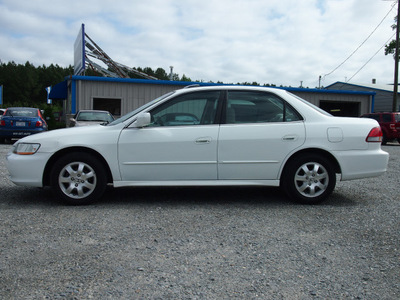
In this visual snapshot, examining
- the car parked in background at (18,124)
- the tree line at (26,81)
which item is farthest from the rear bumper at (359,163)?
the tree line at (26,81)

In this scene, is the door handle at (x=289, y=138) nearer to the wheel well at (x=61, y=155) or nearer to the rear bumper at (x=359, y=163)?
the rear bumper at (x=359, y=163)

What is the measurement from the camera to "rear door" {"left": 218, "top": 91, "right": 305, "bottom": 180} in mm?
4797

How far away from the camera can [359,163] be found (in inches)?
195

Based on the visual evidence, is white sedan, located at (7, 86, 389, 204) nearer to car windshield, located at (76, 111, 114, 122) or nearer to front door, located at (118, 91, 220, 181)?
front door, located at (118, 91, 220, 181)

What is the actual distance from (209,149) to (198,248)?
173cm

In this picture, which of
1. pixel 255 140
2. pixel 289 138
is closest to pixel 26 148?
pixel 255 140

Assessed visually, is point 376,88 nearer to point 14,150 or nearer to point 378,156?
point 378,156

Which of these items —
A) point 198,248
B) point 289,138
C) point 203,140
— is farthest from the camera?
point 289,138

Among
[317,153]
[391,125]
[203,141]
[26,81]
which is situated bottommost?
[317,153]

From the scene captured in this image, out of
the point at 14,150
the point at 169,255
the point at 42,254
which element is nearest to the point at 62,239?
the point at 42,254

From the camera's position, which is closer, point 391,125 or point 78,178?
point 78,178

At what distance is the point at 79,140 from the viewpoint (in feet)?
15.4

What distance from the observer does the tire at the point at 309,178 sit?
4.89m

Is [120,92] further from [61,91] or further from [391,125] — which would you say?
[391,125]
